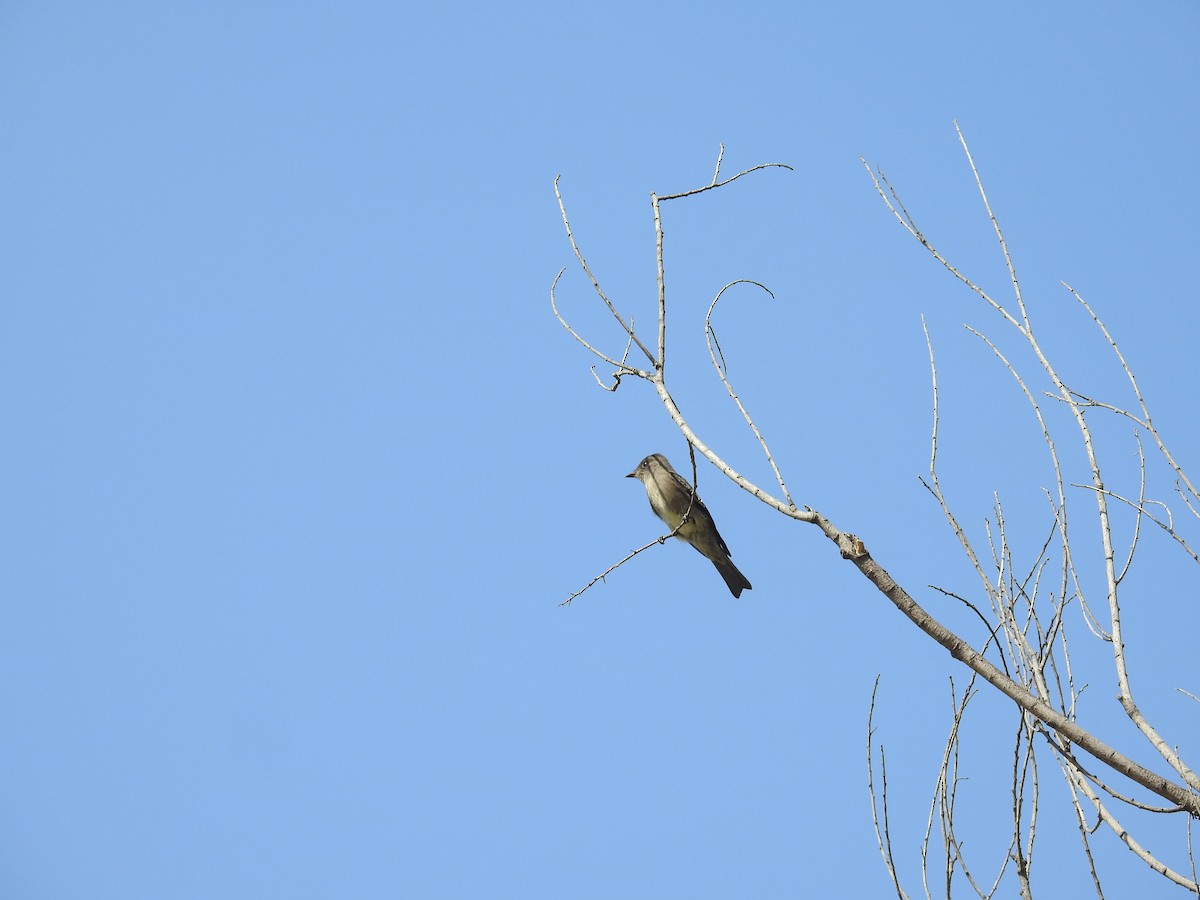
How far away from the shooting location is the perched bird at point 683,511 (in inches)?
325

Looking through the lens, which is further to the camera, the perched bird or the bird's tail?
the bird's tail

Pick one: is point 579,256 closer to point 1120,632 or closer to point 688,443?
point 688,443

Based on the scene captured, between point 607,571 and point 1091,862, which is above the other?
point 607,571

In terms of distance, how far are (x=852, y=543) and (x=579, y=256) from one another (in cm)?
137

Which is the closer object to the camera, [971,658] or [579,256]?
[971,658]

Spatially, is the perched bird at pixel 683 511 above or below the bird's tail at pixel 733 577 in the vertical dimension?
above

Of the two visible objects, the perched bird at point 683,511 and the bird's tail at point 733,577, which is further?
the bird's tail at point 733,577

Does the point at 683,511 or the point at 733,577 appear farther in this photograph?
the point at 683,511

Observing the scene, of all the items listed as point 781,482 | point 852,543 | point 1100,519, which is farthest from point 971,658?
point 1100,519

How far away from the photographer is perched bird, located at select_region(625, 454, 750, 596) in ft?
27.1

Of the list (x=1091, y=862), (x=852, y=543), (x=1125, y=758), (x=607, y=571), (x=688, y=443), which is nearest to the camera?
(x=1125, y=758)

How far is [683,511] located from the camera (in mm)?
8648

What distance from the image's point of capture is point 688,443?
3305mm

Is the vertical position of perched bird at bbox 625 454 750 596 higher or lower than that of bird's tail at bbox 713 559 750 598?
higher
